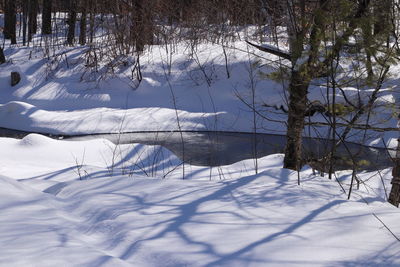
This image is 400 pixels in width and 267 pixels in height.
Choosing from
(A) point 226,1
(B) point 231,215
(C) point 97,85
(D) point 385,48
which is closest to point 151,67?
(C) point 97,85

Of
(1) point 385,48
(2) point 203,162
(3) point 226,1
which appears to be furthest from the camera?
(3) point 226,1

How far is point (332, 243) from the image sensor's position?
7.87 feet

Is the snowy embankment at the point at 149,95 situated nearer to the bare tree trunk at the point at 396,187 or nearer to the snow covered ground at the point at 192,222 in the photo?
the snow covered ground at the point at 192,222

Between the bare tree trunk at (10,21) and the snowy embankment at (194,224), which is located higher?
the bare tree trunk at (10,21)

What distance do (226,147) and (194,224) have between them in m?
7.41

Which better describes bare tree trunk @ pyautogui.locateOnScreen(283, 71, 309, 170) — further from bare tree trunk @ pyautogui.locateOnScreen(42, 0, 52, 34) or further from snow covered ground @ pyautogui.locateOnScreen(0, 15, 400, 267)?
bare tree trunk @ pyautogui.locateOnScreen(42, 0, 52, 34)

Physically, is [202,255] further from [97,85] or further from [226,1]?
[226,1]

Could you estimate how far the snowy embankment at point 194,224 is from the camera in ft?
7.14

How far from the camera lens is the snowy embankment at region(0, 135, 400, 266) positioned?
218 centimetres

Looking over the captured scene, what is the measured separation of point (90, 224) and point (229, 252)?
0.80 metres

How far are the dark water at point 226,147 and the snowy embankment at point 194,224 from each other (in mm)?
4752

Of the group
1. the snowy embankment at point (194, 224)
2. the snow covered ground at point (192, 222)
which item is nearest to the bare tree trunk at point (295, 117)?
the snow covered ground at point (192, 222)

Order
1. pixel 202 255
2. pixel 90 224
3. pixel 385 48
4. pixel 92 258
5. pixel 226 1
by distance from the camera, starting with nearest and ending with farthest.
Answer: pixel 92 258 < pixel 202 255 < pixel 90 224 < pixel 385 48 < pixel 226 1

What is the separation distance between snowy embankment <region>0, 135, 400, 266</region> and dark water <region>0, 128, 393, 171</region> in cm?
475
